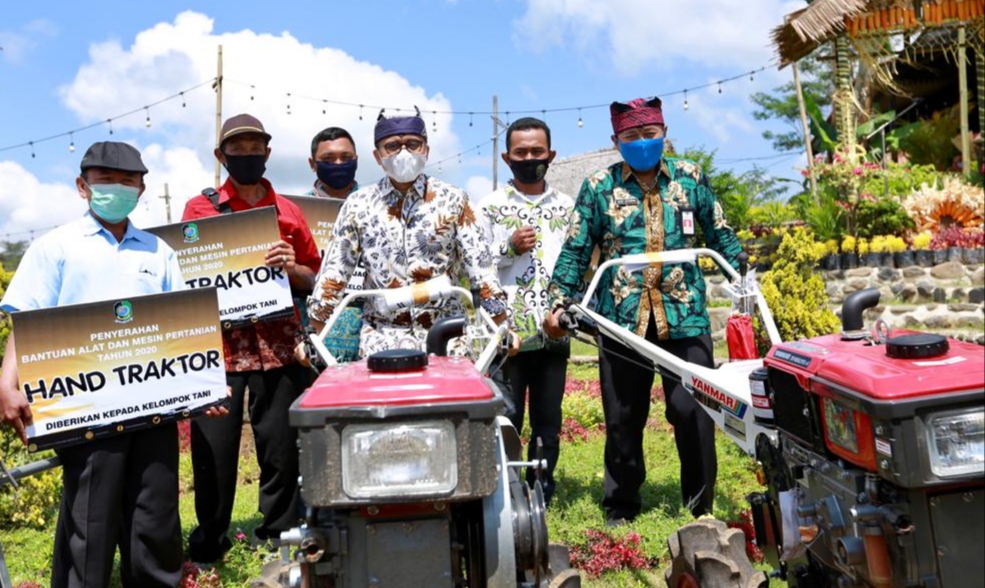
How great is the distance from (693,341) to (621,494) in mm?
953

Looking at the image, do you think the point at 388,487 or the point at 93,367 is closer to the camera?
the point at 388,487

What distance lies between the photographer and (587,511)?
5309 mm

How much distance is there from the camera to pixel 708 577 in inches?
128

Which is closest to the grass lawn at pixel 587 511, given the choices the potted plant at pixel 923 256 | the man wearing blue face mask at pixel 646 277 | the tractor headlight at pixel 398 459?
the man wearing blue face mask at pixel 646 277

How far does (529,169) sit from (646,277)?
45.3 inches

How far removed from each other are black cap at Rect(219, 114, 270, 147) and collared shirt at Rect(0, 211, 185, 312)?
3.10 ft

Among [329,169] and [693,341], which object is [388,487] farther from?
[329,169]

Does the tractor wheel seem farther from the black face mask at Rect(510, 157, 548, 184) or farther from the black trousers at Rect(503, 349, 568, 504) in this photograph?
the black face mask at Rect(510, 157, 548, 184)

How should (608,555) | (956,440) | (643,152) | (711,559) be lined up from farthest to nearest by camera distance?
(643,152) → (608,555) → (711,559) → (956,440)

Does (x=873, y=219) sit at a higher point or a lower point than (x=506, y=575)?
higher

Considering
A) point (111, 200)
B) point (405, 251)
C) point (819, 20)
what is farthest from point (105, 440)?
point (819, 20)

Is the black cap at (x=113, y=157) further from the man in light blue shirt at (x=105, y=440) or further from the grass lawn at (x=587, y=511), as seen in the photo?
the grass lawn at (x=587, y=511)

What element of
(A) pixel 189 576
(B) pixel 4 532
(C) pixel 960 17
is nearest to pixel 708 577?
(A) pixel 189 576

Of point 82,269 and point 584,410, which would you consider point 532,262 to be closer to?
point 82,269
